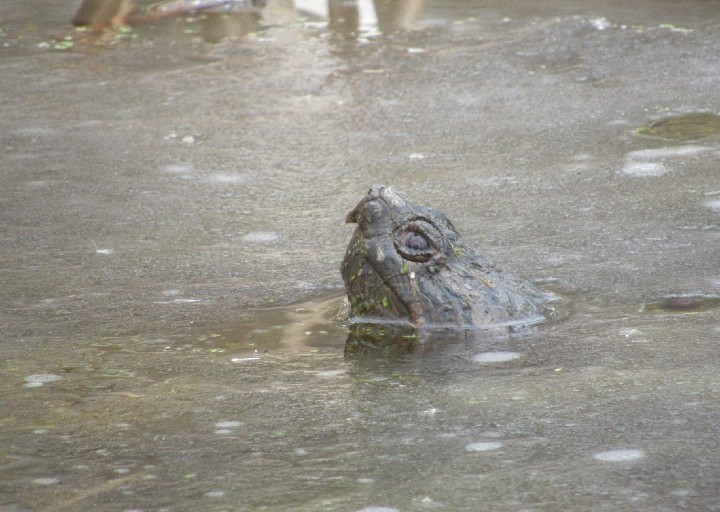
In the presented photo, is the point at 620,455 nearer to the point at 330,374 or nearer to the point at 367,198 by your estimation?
the point at 330,374

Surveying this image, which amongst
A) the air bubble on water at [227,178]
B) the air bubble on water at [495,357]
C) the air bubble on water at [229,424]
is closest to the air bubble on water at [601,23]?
the air bubble on water at [227,178]

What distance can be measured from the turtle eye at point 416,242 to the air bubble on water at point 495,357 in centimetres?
56

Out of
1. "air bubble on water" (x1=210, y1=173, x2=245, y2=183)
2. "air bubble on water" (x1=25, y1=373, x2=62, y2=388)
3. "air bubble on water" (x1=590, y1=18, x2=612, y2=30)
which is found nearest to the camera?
"air bubble on water" (x1=25, y1=373, x2=62, y2=388)

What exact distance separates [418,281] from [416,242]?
6.2 inches

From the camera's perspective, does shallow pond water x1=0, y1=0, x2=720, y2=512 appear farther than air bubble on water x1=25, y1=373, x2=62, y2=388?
No

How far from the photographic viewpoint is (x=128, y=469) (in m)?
3.29

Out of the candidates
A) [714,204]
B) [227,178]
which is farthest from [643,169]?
[227,178]

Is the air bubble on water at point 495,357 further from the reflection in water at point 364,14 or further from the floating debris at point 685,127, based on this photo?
the reflection in water at point 364,14

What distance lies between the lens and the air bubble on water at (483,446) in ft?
11.1

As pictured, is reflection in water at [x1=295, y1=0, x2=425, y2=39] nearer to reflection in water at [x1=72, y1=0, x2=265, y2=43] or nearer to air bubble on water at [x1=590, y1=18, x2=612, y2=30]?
reflection in water at [x1=72, y1=0, x2=265, y2=43]

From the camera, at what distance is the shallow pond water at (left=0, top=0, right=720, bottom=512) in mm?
3279

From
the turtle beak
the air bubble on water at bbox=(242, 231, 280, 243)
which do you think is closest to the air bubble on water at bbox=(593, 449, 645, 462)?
the turtle beak

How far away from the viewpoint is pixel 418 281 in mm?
4730

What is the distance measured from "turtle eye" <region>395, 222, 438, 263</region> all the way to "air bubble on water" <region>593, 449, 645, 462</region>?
1.58 metres
